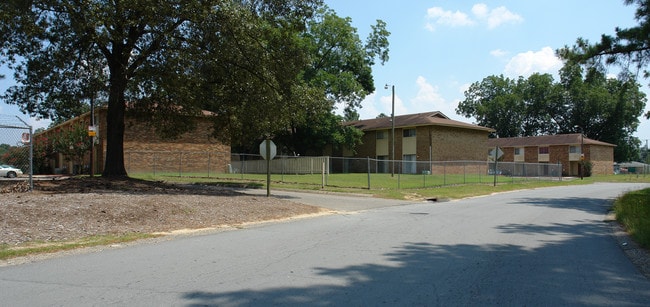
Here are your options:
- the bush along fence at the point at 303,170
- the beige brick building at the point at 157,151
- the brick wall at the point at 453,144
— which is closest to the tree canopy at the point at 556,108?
the brick wall at the point at 453,144

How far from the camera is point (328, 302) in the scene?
5.25 m

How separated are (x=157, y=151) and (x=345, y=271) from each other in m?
31.6

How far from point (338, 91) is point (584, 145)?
39.6 metres

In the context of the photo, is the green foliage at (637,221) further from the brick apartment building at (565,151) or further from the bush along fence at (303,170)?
the brick apartment building at (565,151)

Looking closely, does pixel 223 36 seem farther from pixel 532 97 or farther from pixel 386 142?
pixel 532 97

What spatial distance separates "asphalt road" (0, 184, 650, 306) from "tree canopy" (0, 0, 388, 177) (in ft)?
29.7

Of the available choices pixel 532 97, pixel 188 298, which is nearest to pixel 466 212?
pixel 188 298

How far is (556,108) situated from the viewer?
275 feet

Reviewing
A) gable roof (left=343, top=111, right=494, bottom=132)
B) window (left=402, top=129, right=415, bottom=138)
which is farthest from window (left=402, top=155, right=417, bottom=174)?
gable roof (left=343, top=111, right=494, bottom=132)

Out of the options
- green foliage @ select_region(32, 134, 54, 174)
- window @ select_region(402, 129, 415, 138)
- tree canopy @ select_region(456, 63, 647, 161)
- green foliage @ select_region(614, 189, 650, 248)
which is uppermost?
tree canopy @ select_region(456, 63, 647, 161)

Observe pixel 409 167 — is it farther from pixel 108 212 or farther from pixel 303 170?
pixel 108 212

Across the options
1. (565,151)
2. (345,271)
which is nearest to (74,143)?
(345,271)

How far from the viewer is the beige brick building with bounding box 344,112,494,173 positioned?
4600 cm

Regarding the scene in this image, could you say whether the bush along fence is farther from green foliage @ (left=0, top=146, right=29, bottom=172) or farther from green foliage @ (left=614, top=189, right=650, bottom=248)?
green foliage @ (left=0, top=146, right=29, bottom=172)
